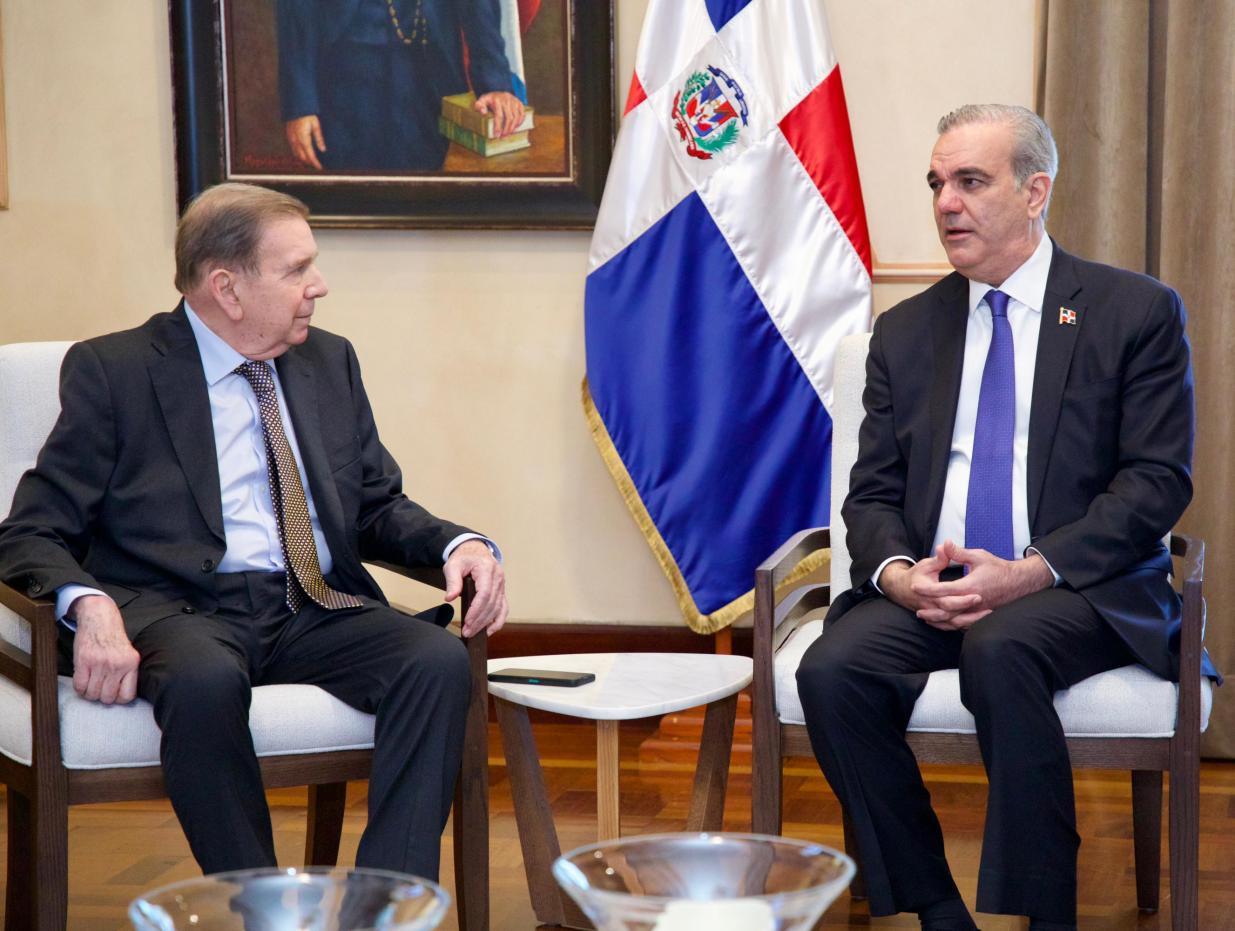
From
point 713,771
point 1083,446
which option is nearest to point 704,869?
point 713,771

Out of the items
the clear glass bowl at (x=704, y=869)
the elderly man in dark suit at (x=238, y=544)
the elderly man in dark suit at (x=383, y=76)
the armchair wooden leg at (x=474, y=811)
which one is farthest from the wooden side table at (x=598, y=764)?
the elderly man in dark suit at (x=383, y=76)

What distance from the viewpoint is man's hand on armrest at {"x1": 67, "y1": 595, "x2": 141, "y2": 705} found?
2.38m

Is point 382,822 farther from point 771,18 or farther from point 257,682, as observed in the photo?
point 771,18

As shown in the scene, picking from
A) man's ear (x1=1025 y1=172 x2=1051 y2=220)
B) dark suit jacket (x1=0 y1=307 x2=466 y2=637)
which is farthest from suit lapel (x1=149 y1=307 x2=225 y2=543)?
man's ear (x1=1025 y1=172 x2=1051 y2=220)

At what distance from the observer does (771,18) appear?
3947 millimetres

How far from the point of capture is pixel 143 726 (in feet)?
7.89

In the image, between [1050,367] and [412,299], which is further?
[412,299]

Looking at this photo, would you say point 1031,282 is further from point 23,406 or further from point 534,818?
point 23,406

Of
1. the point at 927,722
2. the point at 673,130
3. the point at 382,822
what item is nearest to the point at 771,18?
the point at 673,130

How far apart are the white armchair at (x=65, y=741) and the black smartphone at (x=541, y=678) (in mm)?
168

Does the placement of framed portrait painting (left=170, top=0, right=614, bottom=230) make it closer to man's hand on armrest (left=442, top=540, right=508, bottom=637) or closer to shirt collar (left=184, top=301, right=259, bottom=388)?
shirt collar (left=184, top=301, right=259, bottom=388)

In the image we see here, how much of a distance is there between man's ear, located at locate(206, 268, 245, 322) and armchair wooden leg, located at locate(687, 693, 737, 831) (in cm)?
114

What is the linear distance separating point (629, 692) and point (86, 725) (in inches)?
37.4

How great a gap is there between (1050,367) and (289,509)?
4.62ft
